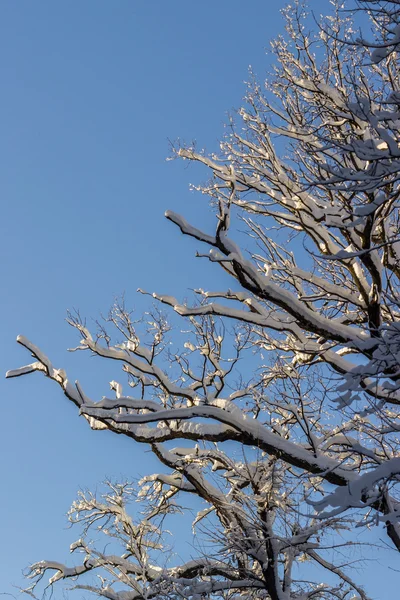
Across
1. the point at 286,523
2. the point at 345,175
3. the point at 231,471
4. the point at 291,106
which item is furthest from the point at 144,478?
the point at 345,175

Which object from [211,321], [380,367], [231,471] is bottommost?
[380,367]

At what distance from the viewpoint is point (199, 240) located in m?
7.77

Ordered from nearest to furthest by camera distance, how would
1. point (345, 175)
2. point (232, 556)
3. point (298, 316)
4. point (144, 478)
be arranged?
1. point (345, 175)
2. point (298, 316)
3. point (232, 556)
4. point (144, 478)

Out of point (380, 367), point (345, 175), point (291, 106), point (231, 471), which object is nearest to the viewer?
point (345, 175)

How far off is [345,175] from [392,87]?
5719mm

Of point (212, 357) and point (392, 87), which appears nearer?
point (392, 87)

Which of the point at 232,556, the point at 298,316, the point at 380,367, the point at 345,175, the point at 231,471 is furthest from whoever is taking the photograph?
the point at 231,471

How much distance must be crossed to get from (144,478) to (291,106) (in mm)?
6696

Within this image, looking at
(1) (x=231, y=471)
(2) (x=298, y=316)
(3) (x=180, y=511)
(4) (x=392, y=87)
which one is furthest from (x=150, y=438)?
(4) (x=392, y=87)

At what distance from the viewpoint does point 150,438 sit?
333 inches

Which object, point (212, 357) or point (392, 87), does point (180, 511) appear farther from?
point (392, 87)

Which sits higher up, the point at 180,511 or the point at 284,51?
the point at 284,51

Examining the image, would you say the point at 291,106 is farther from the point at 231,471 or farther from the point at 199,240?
the point at 231,471

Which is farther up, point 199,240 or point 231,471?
point 199,240
